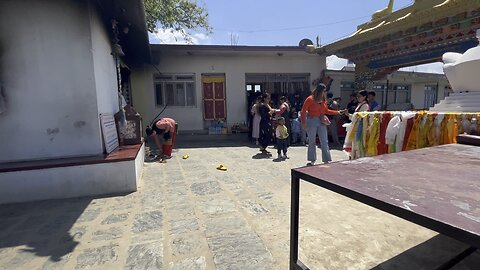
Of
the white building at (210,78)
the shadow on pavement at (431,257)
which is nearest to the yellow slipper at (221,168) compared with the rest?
the shadow on pavement at (431,257)

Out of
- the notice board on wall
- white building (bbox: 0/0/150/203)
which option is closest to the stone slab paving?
white building (bbox: 0/0/150/203)

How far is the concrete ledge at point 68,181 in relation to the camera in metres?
3.33

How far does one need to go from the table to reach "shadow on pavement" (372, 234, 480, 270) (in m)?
0.92

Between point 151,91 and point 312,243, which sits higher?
point 151,91

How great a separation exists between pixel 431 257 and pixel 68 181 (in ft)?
13.4

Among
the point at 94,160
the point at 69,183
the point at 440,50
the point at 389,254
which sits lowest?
the point at 389,254

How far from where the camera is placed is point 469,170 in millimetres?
1368

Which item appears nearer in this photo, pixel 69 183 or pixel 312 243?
pixel 312 243

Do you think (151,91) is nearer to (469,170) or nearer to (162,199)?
(162,199)

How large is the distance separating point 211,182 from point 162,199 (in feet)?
3.12

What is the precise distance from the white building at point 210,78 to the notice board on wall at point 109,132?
4478 millimetres

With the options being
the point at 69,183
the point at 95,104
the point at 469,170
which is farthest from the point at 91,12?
the point at 469,170

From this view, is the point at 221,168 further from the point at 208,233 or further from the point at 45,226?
the point at 45,226

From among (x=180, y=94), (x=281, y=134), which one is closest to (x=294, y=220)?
(x=281, y=134)
